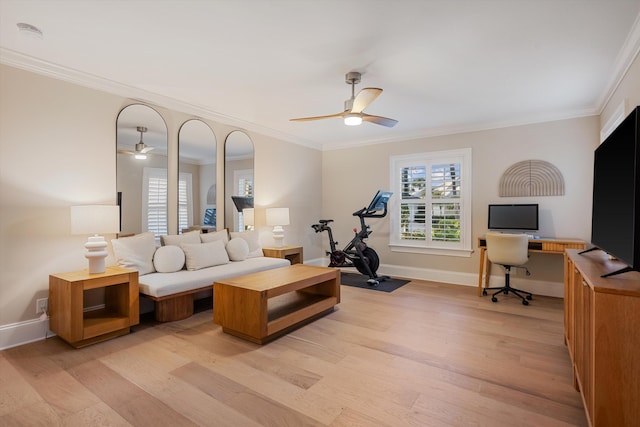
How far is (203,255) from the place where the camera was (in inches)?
149

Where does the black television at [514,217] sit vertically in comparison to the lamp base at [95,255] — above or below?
above

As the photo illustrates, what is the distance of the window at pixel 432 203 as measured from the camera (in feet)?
16.6

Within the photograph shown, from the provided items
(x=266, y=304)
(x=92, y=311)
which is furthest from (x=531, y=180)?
(x=92, y=311)

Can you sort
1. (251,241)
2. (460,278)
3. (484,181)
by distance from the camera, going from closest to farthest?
(251,241)
(484,181)
(460,278)

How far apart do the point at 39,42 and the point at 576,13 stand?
13.3ft

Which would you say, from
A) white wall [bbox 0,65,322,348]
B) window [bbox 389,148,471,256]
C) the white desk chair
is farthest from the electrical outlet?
the white desk chair

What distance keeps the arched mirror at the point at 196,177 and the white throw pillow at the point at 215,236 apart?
15 centimetres

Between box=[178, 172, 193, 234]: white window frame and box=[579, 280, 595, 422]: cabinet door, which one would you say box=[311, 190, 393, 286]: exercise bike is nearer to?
box=[178, 172, 193, 234]: white window frame

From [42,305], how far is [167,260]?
1.10 m

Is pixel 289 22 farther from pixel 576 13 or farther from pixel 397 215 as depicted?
pixel 397 215

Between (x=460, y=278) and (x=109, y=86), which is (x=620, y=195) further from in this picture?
Result: (x=109, y=86)

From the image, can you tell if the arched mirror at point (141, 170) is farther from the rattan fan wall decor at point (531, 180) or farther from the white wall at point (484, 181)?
the rattan fan wall decor at point (531, 180)

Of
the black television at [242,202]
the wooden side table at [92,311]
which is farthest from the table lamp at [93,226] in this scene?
the black television at [242,202]

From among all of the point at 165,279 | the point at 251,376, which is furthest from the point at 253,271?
the point at 251,376
